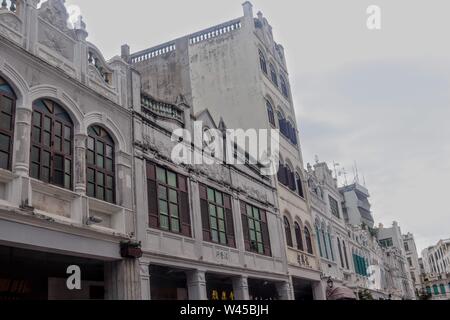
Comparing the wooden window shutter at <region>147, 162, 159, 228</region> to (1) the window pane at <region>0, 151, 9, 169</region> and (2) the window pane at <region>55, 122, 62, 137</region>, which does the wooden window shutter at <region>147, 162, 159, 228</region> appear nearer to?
(2) the window pane at <region>55, 122, 62, 137</region>

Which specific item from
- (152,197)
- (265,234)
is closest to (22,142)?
(152,197)

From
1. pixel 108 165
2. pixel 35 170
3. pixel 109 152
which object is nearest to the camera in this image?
pixel 35 170

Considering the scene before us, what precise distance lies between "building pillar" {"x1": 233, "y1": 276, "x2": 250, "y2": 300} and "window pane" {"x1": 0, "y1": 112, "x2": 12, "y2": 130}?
31.9 feet

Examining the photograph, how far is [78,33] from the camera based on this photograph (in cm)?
1255

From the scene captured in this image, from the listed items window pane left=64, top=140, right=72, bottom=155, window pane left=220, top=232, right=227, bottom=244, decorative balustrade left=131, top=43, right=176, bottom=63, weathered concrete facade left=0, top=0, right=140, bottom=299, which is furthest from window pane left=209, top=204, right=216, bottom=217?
decorative balustrade left=131, top=43, right=176, bottom=63

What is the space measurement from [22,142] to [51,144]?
95 centimetres

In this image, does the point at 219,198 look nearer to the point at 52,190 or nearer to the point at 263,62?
the point at 52,190

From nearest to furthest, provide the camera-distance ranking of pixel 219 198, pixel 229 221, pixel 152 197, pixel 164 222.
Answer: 1. pixel 152 197
2. pixel 164 222
3. pixel 219 198
4. pixel 229 221

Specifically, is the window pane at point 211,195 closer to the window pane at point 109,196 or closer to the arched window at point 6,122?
the window pane at point 109,196

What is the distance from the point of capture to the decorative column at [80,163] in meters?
11.2

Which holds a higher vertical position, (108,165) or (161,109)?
(161,109)

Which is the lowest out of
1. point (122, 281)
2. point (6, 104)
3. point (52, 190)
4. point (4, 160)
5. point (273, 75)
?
point (122, 281)

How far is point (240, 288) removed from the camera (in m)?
16.9
